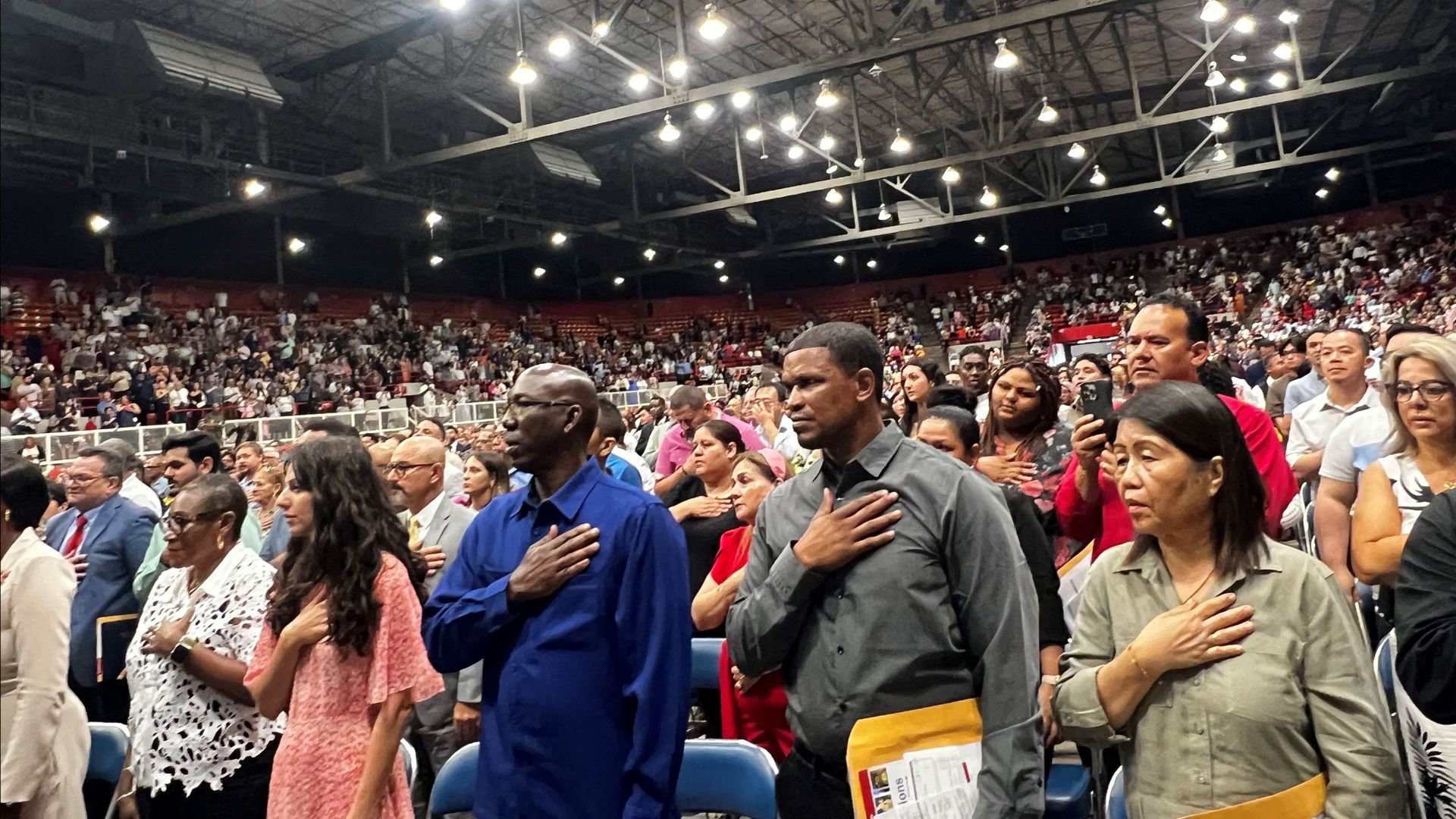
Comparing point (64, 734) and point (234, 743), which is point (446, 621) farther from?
point (234, 743)

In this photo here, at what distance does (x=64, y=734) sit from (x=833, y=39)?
1429cm

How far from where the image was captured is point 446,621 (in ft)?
6.21

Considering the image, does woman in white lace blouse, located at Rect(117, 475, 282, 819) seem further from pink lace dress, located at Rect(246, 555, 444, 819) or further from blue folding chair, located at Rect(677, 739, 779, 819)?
blue folding chair, located at Rect(677, 739, 779, 819)

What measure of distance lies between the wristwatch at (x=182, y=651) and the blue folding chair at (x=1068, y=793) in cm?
205

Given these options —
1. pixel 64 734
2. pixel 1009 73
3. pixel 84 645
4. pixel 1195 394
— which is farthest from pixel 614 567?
pixel 1009 73

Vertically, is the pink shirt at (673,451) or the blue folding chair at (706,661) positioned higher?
the pink shirt at (673,451)

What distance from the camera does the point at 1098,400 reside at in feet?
8.11

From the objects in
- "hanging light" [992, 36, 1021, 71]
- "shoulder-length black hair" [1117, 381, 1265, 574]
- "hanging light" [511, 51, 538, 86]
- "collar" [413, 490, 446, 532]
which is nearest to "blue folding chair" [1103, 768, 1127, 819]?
"shoulder-length black hair" [1117, 381, 1265, 574]

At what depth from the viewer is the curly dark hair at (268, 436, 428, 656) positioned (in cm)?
216

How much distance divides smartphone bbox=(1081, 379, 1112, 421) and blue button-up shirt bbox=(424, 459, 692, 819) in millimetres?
1191

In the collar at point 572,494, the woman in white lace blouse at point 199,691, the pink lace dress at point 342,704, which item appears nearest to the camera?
the collar at point 572,494

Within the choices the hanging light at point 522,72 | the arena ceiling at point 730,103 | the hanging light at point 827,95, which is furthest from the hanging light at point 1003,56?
the hanging light at point 522,72

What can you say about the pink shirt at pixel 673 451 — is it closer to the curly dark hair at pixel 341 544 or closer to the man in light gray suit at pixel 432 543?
the man in light gray suit at pixel 432 543

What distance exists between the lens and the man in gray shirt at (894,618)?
1.67 metres
